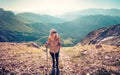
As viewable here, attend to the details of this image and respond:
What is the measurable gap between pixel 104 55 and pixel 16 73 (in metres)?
11.7

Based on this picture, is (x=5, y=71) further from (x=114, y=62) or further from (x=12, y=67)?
(x=114, y=62)

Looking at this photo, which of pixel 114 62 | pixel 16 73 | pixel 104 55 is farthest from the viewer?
pixel 104 55

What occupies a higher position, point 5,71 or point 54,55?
point 54,55

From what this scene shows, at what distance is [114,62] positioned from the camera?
71.9 feet

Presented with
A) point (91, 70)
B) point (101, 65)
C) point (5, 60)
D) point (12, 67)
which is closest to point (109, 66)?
point (101, 65)

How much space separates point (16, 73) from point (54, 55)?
156 inches

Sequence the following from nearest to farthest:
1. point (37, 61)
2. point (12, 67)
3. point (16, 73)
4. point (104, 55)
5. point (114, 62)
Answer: point (16, 73), point (12, 67), point (114, 62), point (37, 61), point (104, 55)

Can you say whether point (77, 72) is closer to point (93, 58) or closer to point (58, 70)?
point (58, 70)

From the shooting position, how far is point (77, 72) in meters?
19.6

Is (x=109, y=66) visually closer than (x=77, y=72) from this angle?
No

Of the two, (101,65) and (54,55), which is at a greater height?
(54,55)

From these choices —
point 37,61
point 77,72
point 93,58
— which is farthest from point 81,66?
point 37,61

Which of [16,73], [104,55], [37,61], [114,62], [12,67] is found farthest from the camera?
[104,55]

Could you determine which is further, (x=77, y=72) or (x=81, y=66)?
(x=81, y=66)
